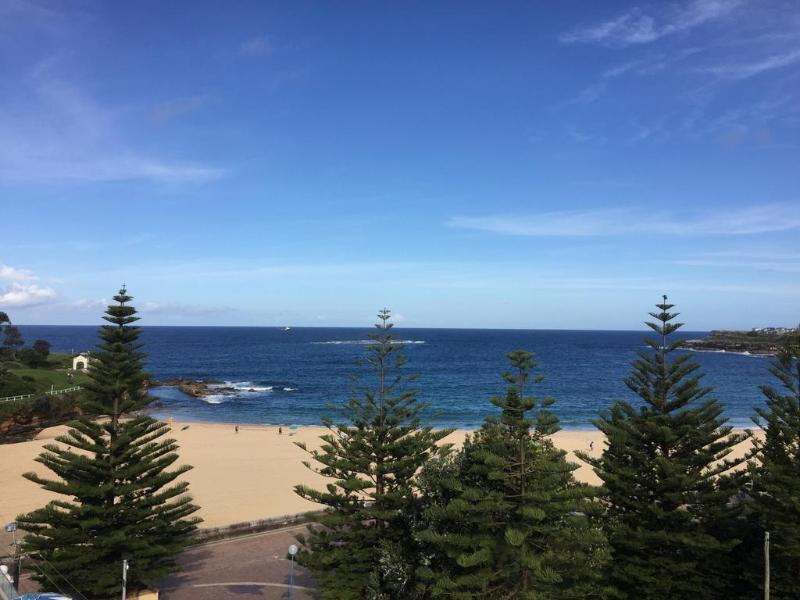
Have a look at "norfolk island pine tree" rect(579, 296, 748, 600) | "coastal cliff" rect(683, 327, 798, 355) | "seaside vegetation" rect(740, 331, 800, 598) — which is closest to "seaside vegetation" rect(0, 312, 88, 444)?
"norfolk island pine tree" rect(579, 296, 748, 600)

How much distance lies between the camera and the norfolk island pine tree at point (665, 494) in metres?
11.9

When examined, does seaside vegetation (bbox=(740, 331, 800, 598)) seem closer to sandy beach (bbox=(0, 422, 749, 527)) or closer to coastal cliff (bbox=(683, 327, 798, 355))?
sandy beach (bbox=(0, 422, 749, 527))

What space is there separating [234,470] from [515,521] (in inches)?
793

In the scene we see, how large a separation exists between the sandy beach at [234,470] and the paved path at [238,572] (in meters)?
2.41

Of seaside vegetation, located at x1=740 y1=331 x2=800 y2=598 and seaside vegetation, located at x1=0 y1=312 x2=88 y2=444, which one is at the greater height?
seaside vegetation, located at x1=740 y1=331 x2=800 y2=598

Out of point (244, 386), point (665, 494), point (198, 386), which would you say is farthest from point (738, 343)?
point (665, 494)

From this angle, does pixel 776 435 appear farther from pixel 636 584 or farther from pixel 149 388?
pixel 149 388

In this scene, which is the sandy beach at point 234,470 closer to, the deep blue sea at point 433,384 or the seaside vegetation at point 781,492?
the deep blue sea at point 433,384

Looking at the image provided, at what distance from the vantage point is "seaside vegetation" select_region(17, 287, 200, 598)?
12.4 m

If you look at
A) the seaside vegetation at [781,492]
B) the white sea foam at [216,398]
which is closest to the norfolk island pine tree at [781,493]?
the seaside vegetation at [781,492]

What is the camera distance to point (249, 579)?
14.2 meters

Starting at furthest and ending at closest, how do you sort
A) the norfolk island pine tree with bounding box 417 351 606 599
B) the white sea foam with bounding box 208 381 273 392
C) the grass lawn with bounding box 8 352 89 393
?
1. the white sea foam with bounding box 208 381 273 392
2. the grass lawn with bounding box 8 352 89 393
3. the norfolk island pine tree with bounding box 417 351 606 599

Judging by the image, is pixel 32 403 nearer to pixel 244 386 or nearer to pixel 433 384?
pixel 244 386

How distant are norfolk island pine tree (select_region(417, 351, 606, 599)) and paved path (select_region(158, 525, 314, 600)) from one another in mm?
4062
